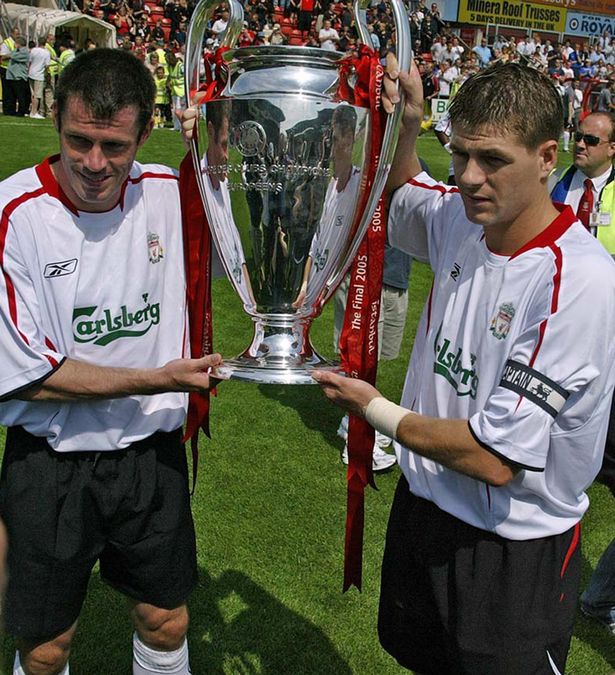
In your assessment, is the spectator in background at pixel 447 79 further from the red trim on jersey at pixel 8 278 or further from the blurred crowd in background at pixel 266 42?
the red trim on jersey at pixel 8 278

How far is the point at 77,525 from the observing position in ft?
7.60

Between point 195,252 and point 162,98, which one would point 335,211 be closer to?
point 195,252

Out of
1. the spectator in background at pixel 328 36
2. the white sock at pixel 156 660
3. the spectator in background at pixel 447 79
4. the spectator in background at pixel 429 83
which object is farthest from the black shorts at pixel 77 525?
the spectator in background at pixel 447 79

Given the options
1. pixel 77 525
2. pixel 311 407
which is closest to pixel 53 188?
pixel 77 525

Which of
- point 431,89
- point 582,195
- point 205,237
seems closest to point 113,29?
point 431,89

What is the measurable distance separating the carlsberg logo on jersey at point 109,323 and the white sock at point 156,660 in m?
0.97

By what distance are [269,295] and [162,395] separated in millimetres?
447

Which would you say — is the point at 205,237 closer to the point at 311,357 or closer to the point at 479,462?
the point at 311,357

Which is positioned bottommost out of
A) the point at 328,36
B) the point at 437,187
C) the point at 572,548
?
the point at 572,548

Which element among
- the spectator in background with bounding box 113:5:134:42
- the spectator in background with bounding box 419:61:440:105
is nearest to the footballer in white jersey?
the spectator in background with bounding box 419:61:440:105

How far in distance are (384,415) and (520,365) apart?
363 mm

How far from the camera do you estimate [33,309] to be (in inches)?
84.0

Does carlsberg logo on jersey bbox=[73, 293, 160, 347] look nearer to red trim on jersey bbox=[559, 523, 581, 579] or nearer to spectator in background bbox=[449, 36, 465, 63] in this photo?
red trim on jersey bbox=[559, 523, 581, 579]

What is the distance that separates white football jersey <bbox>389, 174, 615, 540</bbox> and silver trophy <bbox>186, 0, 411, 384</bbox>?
0.29 meters
